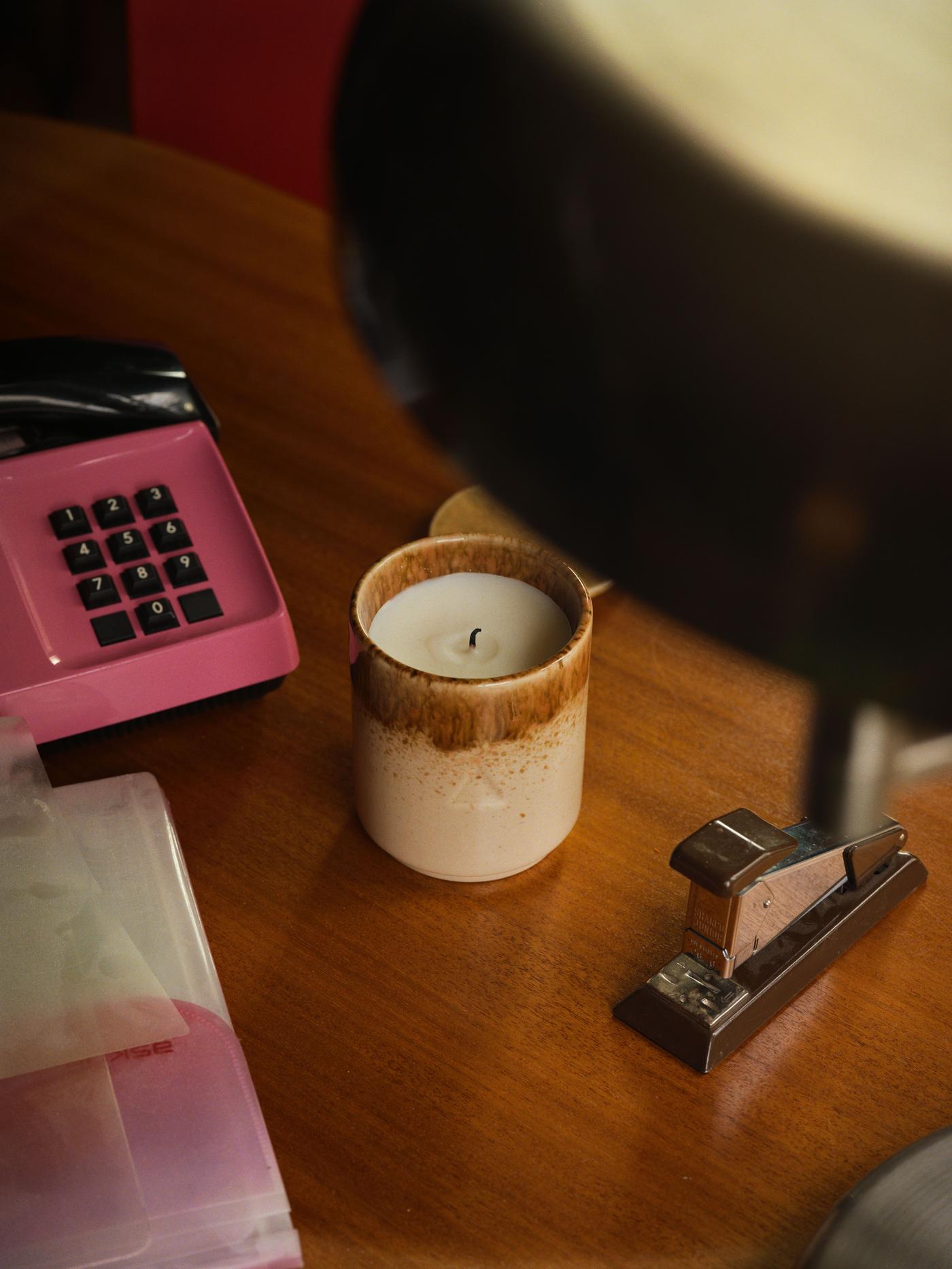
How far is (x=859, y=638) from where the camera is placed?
0.16 m

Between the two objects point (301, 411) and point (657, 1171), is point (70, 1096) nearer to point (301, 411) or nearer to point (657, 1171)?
point (657, 1171)

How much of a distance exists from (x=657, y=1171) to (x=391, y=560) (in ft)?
0.84

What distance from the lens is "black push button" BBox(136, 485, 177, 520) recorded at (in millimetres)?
652

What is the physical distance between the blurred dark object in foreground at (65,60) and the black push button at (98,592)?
8.75 feet

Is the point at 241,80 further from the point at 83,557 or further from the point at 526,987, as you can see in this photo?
the point at 526,987

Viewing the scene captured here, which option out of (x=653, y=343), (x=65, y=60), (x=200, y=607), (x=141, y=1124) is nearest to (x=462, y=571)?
(x=200, y=607)

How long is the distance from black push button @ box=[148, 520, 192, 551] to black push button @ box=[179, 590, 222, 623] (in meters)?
0.03

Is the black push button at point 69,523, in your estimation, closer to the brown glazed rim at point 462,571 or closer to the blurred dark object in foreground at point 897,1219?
the brown glazed rim at point 462,571

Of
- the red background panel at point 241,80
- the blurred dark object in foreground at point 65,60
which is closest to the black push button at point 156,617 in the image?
the red background panel at point 241,80

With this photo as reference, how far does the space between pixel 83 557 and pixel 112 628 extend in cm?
4

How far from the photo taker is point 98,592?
613 mm

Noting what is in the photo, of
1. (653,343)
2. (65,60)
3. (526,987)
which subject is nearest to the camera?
(653,343)

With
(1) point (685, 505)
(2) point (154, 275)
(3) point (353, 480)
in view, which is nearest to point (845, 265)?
(1) point (685, 505)

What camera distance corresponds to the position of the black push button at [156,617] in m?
0.61
